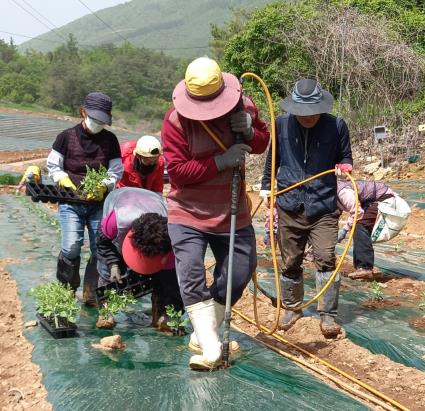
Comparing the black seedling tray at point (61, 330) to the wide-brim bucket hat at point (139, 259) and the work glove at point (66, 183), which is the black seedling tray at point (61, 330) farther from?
the work glove at point (66, 183)

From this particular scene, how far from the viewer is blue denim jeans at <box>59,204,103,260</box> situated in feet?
14.9

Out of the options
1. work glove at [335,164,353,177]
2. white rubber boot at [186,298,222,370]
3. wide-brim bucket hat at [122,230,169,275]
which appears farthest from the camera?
work glove at [335,164,353,177]

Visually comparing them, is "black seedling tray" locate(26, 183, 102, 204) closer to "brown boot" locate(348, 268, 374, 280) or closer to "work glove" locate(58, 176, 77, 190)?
"work glove" locate(58, 176, 77, 190)

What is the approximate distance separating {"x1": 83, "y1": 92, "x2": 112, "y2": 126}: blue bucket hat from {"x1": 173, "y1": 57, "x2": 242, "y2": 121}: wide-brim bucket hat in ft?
4.57

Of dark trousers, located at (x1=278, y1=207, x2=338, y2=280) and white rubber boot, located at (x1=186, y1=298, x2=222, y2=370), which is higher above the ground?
dark trousers, located at (x1=278, y1=207, x2=338, y2=280)

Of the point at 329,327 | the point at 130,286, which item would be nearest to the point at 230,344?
the point at 130,286

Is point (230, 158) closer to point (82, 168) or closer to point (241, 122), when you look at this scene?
point (241, 122)

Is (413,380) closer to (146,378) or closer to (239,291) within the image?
(239,291)

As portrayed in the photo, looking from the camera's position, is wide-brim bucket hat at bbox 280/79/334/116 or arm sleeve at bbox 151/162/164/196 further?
arm sleeve at bbox 151/162/164/196

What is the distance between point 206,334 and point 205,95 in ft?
3.90

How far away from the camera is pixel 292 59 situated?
17.8 metres

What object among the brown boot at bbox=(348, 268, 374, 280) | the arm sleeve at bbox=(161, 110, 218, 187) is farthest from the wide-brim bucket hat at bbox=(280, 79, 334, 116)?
the brown boot at bbox=(348, 268, 374, 280)

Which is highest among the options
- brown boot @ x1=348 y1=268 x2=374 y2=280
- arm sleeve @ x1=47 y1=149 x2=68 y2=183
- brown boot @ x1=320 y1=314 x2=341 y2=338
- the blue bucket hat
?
the blue bucket hat

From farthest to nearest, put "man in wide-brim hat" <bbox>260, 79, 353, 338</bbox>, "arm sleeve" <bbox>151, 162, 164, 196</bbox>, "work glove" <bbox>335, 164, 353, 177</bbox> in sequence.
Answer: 1. "arm sleeve" <bbox>151, 162, 164, 196</bbox>
2. "man in wide-brim hat" <bbox>260, 79, 353, 338</bbox>
3. "work glove" <bbox>335, 164, 353, 177</bbox>
